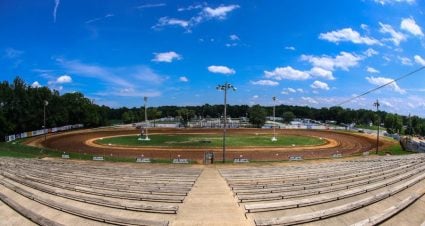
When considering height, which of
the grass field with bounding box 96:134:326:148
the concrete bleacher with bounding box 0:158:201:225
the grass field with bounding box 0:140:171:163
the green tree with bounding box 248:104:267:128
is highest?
the green tree with bounding box 248:104:267:128

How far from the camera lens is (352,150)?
58.5 m

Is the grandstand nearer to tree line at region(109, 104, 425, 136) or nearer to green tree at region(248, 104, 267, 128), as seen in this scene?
tree line at region(109, 104, 425, 136)

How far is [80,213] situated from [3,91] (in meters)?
79.1

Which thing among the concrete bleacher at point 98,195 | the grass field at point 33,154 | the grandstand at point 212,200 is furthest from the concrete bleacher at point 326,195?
the grass field at point 33,154

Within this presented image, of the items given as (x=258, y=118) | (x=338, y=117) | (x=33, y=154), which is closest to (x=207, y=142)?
(x=33, y=154)

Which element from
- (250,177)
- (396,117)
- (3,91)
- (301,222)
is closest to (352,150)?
(250,177)

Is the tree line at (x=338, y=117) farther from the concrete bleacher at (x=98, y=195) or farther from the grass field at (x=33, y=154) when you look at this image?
the concrete bleacher at (x=98, y=195)

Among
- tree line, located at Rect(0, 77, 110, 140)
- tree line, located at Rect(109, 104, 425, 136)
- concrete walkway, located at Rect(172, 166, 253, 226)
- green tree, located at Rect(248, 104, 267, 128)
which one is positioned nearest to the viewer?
concrete walkway, located at Rect(172, 166, 253, 226)

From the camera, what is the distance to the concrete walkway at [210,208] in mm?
14578

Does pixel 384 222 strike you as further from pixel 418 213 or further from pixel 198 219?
pixel 198 219

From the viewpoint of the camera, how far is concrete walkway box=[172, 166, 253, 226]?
47.8ft

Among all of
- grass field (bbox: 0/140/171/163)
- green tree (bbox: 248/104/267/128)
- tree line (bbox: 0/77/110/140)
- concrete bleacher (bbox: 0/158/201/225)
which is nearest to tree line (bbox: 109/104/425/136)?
green tree (bbox: 248/104/267/128)

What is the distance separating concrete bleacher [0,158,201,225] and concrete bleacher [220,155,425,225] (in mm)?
4054

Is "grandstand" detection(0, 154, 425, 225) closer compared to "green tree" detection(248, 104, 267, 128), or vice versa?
"grandstand" detection(0, 154, 425, 225)
